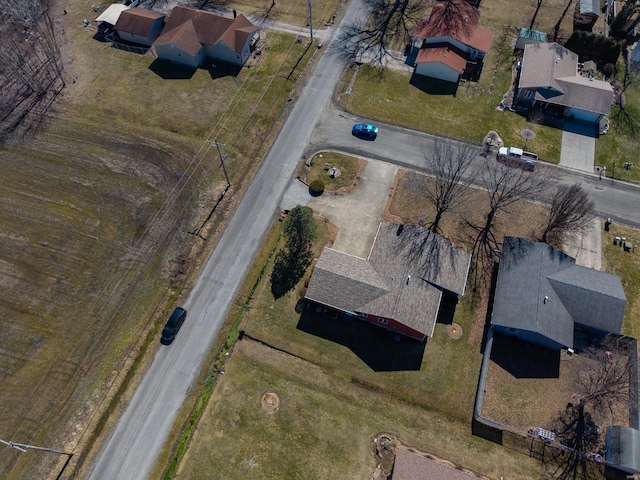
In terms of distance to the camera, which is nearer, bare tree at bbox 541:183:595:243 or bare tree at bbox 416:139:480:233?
bare tree at bbox 541:183:595:243

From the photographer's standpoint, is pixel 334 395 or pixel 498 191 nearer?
pixel 334 395

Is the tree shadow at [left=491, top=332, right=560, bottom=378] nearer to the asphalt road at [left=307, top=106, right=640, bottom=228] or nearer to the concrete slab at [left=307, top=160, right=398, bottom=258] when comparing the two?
the concrete slab at [left=307, top=160, right=398, bottom=258]

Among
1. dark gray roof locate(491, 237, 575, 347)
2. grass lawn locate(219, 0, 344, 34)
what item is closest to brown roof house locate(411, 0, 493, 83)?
grass lawn locate(219, 0, 344, 34)

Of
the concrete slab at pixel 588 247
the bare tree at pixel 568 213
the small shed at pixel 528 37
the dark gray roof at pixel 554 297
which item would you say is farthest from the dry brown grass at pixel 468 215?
the small shed at pixel 528 37

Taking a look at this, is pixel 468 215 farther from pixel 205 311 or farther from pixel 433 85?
pixel 205 311

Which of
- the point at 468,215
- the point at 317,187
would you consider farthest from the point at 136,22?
the point at 468,215

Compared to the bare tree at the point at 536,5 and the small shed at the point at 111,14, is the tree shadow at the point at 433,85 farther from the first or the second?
the small shed at the point at 111,14

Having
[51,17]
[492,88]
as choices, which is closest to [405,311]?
[492,88]
